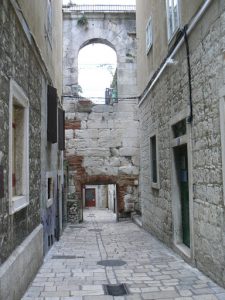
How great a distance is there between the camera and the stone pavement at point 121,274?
497 cm

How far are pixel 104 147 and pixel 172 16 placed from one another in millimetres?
8129

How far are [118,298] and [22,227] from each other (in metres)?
1.58

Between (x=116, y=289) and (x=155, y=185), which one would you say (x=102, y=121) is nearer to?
(x=155, y=185)

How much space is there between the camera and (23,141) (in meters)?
5.62

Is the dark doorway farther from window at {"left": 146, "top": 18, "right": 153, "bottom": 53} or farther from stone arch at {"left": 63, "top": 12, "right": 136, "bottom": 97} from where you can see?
stone arch at {"left": 63, "top": 12, "right": 136, "bottom": 97}

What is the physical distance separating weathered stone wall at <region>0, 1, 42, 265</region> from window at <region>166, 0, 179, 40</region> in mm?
2629

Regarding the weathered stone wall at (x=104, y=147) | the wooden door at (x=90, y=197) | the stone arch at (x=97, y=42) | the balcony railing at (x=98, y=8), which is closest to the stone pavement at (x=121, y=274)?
the weathered stone wall at (x=104, y=147)

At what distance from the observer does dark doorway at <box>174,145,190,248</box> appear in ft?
24.1

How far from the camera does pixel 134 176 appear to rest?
15406 millimetres

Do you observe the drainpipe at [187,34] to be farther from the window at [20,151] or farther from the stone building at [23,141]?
the window at [20,151]

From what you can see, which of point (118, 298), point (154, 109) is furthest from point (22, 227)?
point (154, 109)

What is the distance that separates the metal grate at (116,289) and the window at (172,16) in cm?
453

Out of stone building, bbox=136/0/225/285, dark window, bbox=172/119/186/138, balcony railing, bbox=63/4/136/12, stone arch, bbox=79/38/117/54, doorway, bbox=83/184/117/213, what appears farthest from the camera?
doorway, bbox=83/184/117/213

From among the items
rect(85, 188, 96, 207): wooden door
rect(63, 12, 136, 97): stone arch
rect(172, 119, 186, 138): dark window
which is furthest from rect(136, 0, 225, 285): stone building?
rect(85, 188, 96, 207): wooden door
